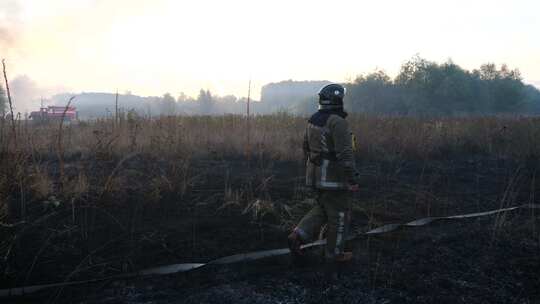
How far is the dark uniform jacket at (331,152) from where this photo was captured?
12.0 feet

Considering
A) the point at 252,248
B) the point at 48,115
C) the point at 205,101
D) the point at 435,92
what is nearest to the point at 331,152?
the point at 252,248

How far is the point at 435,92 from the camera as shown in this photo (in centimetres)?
5003

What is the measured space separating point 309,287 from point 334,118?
1.53m

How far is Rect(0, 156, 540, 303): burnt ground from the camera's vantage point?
329cm

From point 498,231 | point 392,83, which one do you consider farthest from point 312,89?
point 498,231

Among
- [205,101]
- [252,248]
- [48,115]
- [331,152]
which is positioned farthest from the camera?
[205,101]

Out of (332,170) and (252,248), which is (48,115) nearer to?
(252,248)

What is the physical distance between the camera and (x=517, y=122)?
14367mm

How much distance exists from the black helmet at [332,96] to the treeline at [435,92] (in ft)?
150

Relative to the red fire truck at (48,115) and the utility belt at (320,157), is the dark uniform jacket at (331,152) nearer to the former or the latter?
the utility belt at (320,157)

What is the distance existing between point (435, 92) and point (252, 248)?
5103cm

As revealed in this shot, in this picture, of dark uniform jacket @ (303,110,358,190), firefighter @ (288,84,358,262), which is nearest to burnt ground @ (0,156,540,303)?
firefighter @ (288,84,358,262)

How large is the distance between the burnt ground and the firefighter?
272 mm

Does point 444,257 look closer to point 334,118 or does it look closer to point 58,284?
point 334,118
